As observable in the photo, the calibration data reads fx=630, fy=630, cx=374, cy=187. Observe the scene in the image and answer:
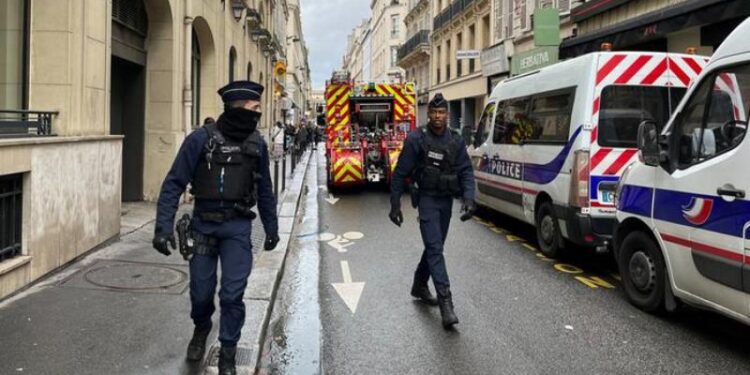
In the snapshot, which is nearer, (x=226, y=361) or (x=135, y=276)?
(x=226, y=361)

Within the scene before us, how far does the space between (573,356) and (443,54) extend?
33439 millimetres

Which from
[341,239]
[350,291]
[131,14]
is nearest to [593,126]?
[350,291]

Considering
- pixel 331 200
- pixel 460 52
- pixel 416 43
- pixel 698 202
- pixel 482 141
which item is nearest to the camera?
pixel 698 202

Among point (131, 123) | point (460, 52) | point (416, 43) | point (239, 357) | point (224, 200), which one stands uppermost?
point (416, 43)

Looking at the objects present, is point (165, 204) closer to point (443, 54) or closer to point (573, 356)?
point (573, 356)

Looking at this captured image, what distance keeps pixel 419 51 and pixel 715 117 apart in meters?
38.3

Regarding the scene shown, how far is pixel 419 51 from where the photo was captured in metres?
42.4

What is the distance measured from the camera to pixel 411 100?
16.8 metres

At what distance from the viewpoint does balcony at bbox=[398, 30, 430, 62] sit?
41.1m

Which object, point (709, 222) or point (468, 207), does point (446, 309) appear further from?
point (709, 222)

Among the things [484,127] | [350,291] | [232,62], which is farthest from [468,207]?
[232,62]

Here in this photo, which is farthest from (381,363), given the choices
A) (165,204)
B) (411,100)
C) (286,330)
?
(411,100)

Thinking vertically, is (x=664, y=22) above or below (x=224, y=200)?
above

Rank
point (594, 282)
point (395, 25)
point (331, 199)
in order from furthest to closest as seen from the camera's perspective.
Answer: point (395, 25) → point (331, 199) → point (594, 282)
